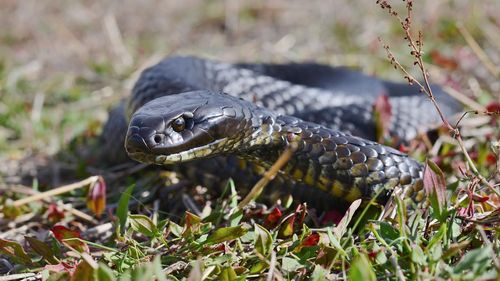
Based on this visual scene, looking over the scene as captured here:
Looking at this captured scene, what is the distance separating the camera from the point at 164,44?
8.40 metres

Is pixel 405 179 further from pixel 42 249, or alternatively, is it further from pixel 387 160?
pixel 42 249

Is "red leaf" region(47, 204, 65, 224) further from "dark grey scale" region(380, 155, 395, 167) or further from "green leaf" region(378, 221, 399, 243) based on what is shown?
"green leaf" region(378, 221, 399, 243)

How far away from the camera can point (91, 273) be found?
8.73 feet

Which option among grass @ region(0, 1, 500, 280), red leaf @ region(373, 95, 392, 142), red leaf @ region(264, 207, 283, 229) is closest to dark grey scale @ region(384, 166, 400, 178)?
grass @ region(0, 1, 500, 280)

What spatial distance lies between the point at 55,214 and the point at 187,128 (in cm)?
109

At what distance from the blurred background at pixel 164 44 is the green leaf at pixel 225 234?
7.70ft

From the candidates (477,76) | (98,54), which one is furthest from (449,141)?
(98,54)

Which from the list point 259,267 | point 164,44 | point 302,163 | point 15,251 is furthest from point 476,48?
point 164,44

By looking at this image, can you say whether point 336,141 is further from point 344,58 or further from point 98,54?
point 98,54

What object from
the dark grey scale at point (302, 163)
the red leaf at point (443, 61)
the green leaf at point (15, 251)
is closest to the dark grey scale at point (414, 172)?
the dark grey scale at point (302, 163)

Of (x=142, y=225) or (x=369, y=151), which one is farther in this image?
(x=369, y=151)

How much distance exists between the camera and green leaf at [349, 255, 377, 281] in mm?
2350

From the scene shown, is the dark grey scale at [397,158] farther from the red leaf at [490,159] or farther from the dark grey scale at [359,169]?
the red leaf at [490,159]

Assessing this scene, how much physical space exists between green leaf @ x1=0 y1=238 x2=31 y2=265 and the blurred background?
5.75ft
